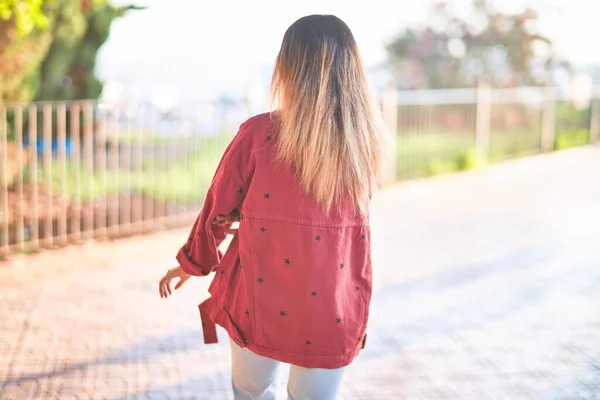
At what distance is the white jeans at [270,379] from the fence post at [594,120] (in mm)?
15935

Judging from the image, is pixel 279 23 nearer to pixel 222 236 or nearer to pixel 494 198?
pixel 494 198

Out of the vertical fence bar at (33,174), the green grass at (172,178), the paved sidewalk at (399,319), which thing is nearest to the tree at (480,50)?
the paved sidewalk at (399,319)

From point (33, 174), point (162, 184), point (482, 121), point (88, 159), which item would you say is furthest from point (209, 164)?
point (482, 121)

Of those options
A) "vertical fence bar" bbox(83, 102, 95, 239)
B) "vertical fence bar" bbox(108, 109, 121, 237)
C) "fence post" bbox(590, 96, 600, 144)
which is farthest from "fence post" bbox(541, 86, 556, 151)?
"vertical fence bar" bbox(83, 102, 95, 239)

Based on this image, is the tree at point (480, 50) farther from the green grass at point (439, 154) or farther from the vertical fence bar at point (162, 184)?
the vertical fence bar at point (162, 184)

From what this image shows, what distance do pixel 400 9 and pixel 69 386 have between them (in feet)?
52.3

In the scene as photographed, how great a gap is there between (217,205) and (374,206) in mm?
8451

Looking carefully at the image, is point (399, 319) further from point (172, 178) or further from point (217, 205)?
point (172, 178)

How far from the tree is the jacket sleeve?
1629cm

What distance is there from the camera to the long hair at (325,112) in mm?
2811

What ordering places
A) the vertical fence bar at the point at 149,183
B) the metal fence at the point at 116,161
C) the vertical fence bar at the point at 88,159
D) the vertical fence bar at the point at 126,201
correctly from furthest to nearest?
1. the vertical fence bar at the point at 149,183
2. the vertical fence bar at the point at 126,201
3. the vertical fence bar at the point at 88,159
4. the metal fence at the point at 116,161

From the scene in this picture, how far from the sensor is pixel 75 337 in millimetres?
5703

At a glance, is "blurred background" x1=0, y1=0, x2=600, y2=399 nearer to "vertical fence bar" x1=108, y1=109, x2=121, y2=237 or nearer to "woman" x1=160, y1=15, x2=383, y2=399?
"vertical fence bar" x1=108, y1=109, x2=121, y2=237

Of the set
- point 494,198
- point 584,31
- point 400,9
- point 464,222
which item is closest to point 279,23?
point 400,9
